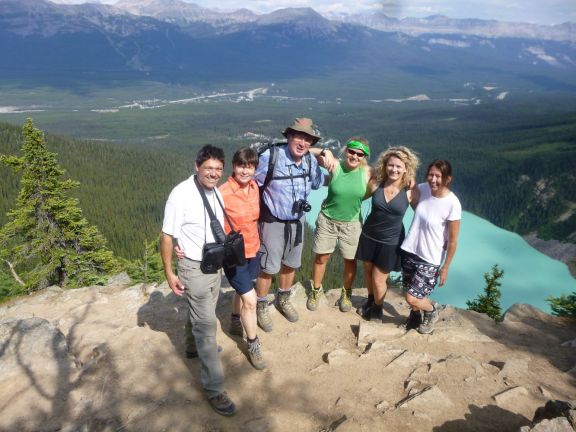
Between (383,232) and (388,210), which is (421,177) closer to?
(383,232)

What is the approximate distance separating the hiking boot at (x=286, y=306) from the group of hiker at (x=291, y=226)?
0.06ft

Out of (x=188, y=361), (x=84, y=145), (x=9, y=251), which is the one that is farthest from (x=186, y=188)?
(x=84, y=145)

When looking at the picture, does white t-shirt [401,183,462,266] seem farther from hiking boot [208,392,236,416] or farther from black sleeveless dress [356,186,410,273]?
hiking boot [208,392,236,416]

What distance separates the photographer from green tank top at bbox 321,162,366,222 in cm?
693

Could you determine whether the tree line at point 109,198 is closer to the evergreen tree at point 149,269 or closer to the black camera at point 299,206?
the evergreen tree at point 149,269

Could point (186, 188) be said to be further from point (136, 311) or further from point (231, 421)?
point (136, 311)

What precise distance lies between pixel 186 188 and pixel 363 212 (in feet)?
13.6

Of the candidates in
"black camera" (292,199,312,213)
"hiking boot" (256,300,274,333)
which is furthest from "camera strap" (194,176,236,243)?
"hiking boot" (256,300,274,333)

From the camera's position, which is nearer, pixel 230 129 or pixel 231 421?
pixel 231 421

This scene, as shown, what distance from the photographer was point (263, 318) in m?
7.35

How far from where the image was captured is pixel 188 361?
6.45m

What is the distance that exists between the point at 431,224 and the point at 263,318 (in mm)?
3327

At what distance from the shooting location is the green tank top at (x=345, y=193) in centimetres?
693

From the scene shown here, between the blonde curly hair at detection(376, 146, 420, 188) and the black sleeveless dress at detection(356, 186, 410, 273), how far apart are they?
17 cm
